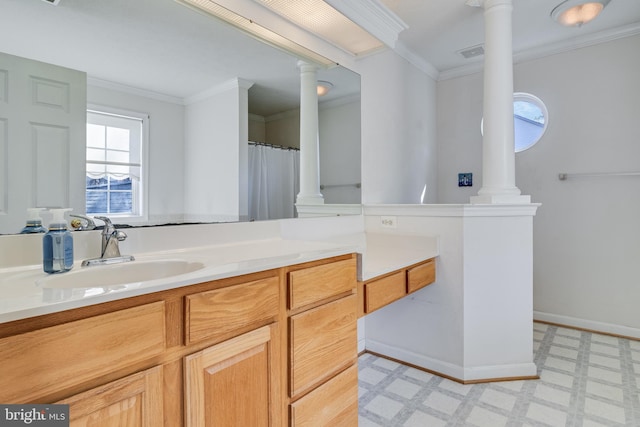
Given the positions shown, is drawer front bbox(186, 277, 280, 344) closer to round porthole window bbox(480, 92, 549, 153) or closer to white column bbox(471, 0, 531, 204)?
white column bbox(471, 0, 531, 204)

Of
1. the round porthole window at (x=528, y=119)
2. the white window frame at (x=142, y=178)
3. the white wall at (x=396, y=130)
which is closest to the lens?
the white window frame at (x=142, y=178)

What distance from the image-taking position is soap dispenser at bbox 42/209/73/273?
38.0 inches

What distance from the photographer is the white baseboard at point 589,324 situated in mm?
2594

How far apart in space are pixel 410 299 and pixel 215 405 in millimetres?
1547

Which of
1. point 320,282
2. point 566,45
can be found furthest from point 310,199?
point 566,45

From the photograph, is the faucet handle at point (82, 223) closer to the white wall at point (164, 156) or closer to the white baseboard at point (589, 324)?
the white wall at point (164, 156)

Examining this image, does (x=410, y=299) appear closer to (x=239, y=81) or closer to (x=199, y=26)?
(x=239, y=81)

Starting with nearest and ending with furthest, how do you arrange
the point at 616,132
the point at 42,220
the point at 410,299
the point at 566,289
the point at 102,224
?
the point at 42,220 → the point at 102,224 → the point at 410,299 → the point at 616,132 → the point at 566,289

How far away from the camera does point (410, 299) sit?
7.29 ft

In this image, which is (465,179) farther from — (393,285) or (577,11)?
(393,285)

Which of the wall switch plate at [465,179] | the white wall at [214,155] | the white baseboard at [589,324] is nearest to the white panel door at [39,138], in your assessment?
Answer: the white wall at [214,155]

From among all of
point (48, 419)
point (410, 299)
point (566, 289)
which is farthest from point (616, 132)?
point (48, 419)
